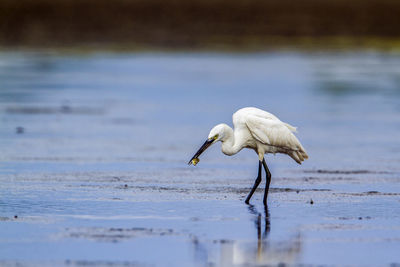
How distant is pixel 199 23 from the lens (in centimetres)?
6019

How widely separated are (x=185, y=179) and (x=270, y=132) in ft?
6.49

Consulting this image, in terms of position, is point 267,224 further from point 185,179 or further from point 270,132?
point 185,179

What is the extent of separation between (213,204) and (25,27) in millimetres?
46784

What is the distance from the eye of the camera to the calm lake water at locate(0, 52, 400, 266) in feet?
29.9

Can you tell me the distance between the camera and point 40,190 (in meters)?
12.3

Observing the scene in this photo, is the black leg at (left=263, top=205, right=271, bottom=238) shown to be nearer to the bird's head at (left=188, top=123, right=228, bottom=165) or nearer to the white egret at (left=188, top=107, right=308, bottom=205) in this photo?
the white egret at (left=188, top=107, right=308, bottom=205)

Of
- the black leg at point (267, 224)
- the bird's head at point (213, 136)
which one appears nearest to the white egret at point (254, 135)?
the bird's head at point (213, 136)

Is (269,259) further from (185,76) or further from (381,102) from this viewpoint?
(185,76)

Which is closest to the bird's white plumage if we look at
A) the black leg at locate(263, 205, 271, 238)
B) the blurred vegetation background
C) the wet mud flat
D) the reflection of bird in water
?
the wet mud flat

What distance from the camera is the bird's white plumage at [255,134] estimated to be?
11789mm

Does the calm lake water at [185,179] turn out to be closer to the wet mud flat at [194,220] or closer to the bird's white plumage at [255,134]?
the wet mud flat at [194,220]

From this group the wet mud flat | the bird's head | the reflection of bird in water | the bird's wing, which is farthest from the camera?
the bird's wing

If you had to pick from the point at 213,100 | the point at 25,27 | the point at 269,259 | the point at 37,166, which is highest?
the point at 25,27

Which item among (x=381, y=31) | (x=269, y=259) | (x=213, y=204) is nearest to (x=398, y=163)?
(x=213, y=204)
